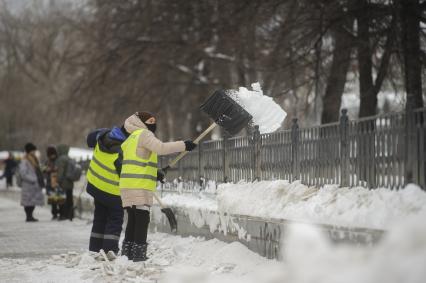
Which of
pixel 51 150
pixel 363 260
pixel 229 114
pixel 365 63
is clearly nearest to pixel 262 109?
pixel 229 114

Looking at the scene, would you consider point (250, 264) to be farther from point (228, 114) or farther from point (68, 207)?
point (68, 207)

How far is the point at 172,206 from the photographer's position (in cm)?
1504

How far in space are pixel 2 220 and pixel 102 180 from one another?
9971 mm

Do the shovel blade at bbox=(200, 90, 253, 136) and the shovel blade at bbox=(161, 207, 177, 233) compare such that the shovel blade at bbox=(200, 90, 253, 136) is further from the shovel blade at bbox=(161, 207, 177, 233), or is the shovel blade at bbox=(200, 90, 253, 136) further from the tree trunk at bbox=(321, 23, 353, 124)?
the tree trunk at bbox=(321, 23, 353, 124)

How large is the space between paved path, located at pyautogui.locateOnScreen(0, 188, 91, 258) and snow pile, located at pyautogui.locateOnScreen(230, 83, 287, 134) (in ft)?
10.9

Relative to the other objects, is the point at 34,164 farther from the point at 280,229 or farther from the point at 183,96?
the point at 183,96

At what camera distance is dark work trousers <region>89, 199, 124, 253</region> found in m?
11.6

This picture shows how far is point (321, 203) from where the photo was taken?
9.54 metres

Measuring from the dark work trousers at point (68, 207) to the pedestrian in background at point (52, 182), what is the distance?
0.12 m

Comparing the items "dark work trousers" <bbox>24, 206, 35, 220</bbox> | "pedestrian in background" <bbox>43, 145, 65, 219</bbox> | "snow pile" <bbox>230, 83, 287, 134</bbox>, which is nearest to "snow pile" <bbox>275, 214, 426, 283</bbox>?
"snow pile" <bbox>230, 83, 287, 134</bbox>

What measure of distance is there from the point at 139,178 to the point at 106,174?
137 cm

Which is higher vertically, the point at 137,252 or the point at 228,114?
the point at 228,114

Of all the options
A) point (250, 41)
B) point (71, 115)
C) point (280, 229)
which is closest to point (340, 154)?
point (280, 229)

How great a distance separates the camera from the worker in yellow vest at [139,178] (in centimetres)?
1056
